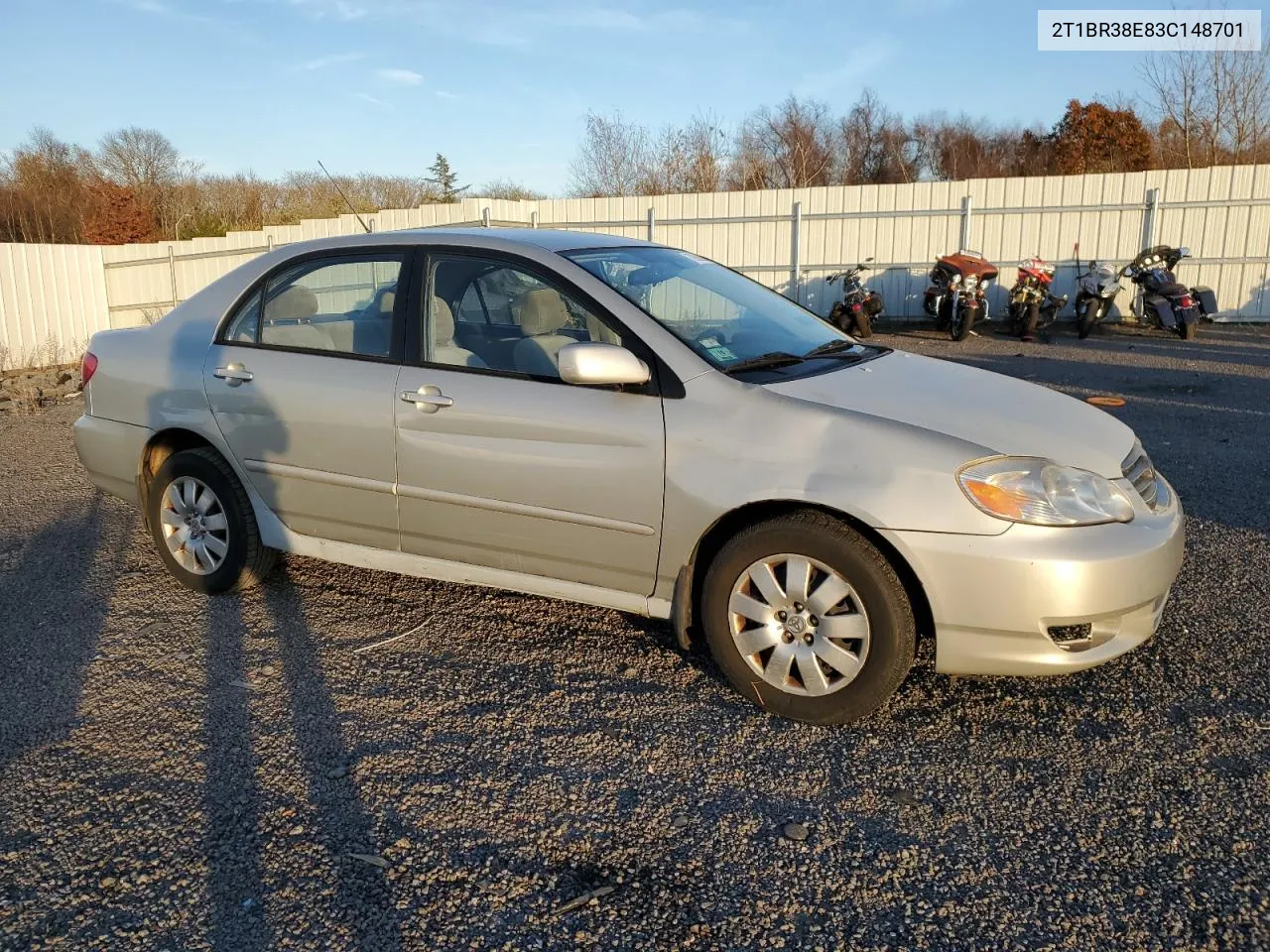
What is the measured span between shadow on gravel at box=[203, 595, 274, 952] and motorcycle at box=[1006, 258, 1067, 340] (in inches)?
507

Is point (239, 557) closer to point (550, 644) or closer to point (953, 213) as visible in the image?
point (550, 644)

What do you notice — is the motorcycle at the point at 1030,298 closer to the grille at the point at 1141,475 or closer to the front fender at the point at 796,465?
the grille at the point at 1141,475

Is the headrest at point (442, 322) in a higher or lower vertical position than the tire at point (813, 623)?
higher

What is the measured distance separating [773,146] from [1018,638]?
107ft

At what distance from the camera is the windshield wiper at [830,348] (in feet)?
12.5

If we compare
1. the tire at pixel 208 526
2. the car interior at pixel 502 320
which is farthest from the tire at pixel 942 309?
the tire at pixel 208 526

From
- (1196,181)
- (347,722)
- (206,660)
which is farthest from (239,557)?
(1196,181)

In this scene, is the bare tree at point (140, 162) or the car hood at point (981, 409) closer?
the car hood at point (981, 409)

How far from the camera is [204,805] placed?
2770 millimetres

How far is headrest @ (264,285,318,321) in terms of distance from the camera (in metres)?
4.19

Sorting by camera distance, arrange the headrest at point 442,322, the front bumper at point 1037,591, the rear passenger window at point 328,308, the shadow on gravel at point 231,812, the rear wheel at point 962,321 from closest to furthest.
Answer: the shadow on gravel at point 231,812 → the front bumper at point 1037,591 → the headrest at point 442,322 → the rear passenger window at point 328,308 → the rear wheel at point 962,321

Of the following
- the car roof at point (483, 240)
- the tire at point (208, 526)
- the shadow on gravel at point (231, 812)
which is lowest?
the shadow on gravel at point (231, 812)

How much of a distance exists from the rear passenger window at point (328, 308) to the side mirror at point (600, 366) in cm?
101

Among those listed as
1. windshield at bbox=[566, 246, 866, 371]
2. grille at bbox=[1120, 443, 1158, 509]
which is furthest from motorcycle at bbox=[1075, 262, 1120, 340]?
grille at bbox=[1120, 443, 1158, 509]
